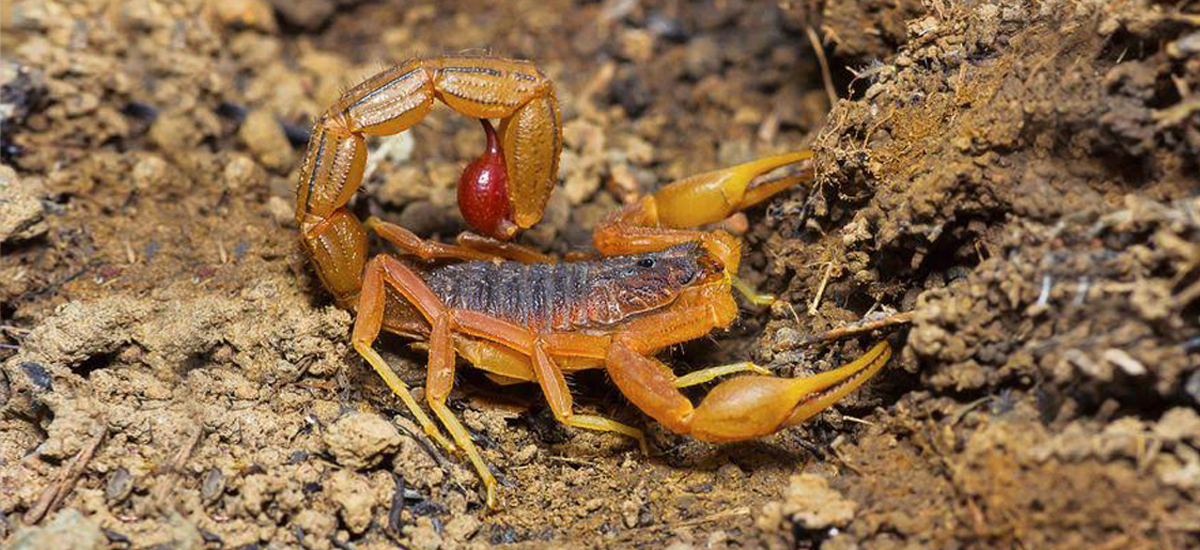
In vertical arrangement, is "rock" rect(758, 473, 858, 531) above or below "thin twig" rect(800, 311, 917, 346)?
below

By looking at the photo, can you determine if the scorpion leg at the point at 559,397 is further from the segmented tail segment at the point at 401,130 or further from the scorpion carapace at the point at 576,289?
the segmented tail segment at the point at 401,130

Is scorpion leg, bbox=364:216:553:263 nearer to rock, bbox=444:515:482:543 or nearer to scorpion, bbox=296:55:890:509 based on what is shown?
scorpion, bbox=296:55:890:509

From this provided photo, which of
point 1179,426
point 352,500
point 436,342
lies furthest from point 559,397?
point 1179,426

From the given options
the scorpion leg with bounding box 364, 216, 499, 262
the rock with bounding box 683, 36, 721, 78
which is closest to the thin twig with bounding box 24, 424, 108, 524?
the scorpion leg with bounding box 364, 216, 499, 262

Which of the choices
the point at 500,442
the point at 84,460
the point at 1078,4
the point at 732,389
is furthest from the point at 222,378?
the point at 1078,4

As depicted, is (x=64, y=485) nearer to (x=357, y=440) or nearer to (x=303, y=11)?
(x=357, y=440)

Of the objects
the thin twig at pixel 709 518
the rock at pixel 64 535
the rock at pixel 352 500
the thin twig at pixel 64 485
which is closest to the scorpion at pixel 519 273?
the thin twig at pixel 709 518

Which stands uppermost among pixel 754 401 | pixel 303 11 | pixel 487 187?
pixel 303 11
